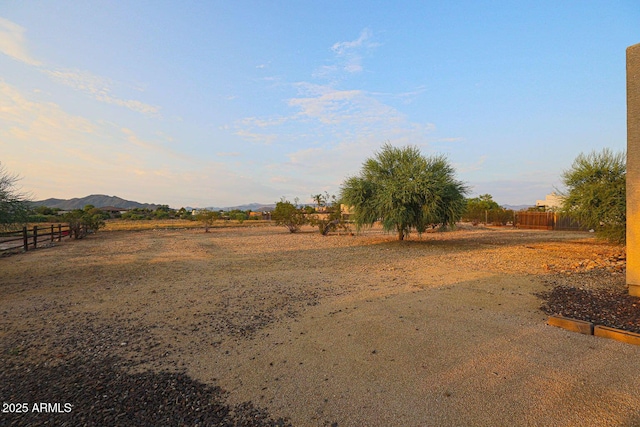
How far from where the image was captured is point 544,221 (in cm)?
2927

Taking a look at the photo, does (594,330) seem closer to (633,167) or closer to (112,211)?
(633,167)

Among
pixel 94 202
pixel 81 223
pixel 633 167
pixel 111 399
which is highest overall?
pixel 94 202

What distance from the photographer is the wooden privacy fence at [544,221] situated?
27.5m

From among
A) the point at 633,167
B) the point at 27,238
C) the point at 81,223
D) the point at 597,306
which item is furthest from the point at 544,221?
the point at 81,223

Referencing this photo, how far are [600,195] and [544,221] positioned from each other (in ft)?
57.8

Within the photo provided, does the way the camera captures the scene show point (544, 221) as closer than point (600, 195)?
No

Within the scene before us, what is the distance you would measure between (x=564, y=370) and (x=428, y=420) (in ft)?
6.14

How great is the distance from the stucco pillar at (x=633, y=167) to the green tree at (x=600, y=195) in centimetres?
913

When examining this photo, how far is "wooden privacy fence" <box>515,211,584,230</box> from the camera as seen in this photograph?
27.5 metres

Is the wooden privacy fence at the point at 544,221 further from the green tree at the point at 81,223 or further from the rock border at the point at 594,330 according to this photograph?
the green tree at the point at 81,223

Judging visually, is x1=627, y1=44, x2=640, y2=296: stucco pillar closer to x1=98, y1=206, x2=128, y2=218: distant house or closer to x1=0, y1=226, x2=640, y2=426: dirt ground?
x1=0, y1=226, x2=640, y2=426: dirt ground

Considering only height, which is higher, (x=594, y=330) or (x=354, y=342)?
(x=594, y=330)

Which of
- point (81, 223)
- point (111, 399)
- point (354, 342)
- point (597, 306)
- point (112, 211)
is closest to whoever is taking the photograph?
point (111, 399)

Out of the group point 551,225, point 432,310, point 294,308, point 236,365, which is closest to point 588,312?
point 432,310
